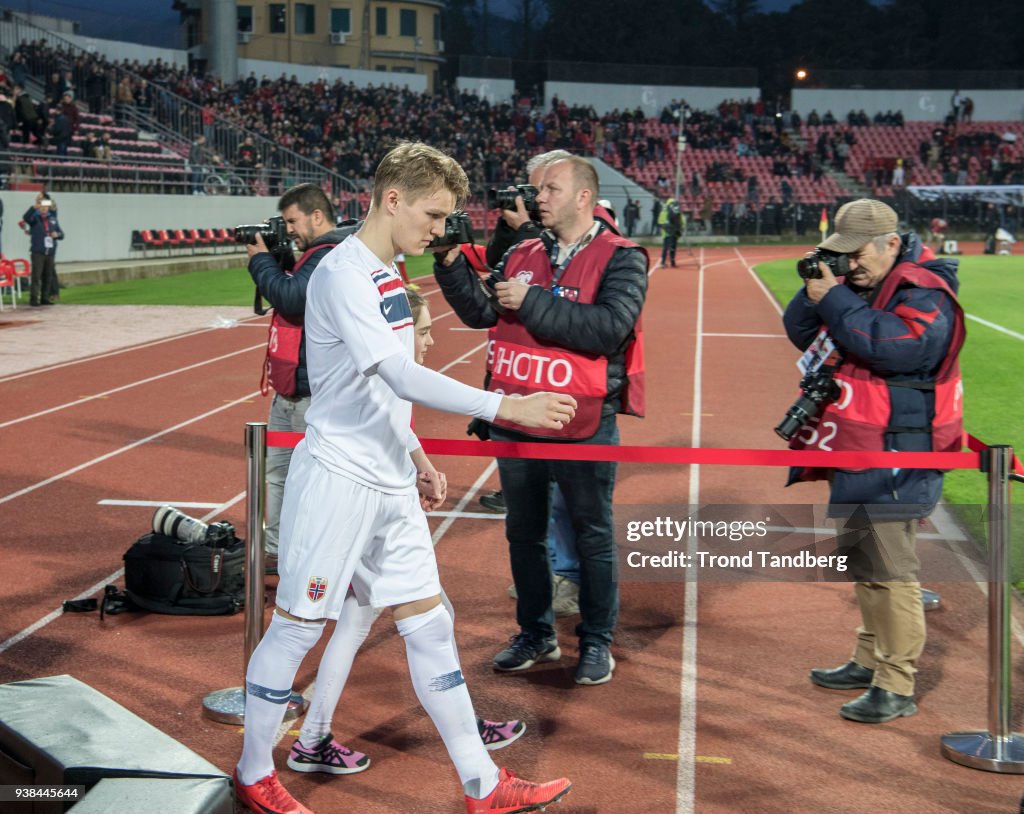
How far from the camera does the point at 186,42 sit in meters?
58.4

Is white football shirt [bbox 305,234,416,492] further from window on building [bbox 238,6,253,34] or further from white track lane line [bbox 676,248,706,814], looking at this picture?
window on building [bbox 238,6,253,34]

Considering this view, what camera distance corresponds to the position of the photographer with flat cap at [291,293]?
235 inches

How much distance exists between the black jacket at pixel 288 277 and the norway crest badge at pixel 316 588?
2.23m

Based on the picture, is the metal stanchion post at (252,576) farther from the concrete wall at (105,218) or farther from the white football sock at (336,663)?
the concrete wall at (105,218)

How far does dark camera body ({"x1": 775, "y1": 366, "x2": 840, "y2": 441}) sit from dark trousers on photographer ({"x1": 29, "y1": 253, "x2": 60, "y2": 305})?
1961 centimetres

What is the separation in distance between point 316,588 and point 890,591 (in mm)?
2480

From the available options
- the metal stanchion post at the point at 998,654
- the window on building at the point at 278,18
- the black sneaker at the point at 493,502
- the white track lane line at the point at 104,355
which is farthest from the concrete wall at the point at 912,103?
the metal stanchion post at the point at 998,654

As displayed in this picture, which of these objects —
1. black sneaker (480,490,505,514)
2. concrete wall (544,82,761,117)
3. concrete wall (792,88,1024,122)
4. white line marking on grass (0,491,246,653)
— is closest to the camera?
white line marking on grass (0,491,246,653)

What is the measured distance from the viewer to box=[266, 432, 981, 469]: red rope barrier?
464 centimetres

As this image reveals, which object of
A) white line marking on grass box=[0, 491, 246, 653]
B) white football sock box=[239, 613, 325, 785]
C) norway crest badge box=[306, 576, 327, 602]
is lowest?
white line marking on grass box=[0, 491, 246, 653]

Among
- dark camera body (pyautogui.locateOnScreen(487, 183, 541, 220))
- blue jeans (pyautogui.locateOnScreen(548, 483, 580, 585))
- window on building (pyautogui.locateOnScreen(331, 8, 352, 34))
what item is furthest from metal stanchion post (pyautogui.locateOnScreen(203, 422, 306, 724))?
window on building (pyautogui.locateOnScreen(331, 8, 352, 34))

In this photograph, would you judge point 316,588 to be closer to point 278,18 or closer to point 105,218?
point 105,218

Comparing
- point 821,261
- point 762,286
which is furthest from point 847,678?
point 762,286

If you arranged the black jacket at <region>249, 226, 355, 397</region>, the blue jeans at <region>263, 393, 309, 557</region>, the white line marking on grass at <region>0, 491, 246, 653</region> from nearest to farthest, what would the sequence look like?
the white line marking on grass at <region>0, 491, 246, 653</region>, the black jacket at <region>249, 226, 355, 397</region>, the blue jeans at <region>263, 393, 309, 557</region>
